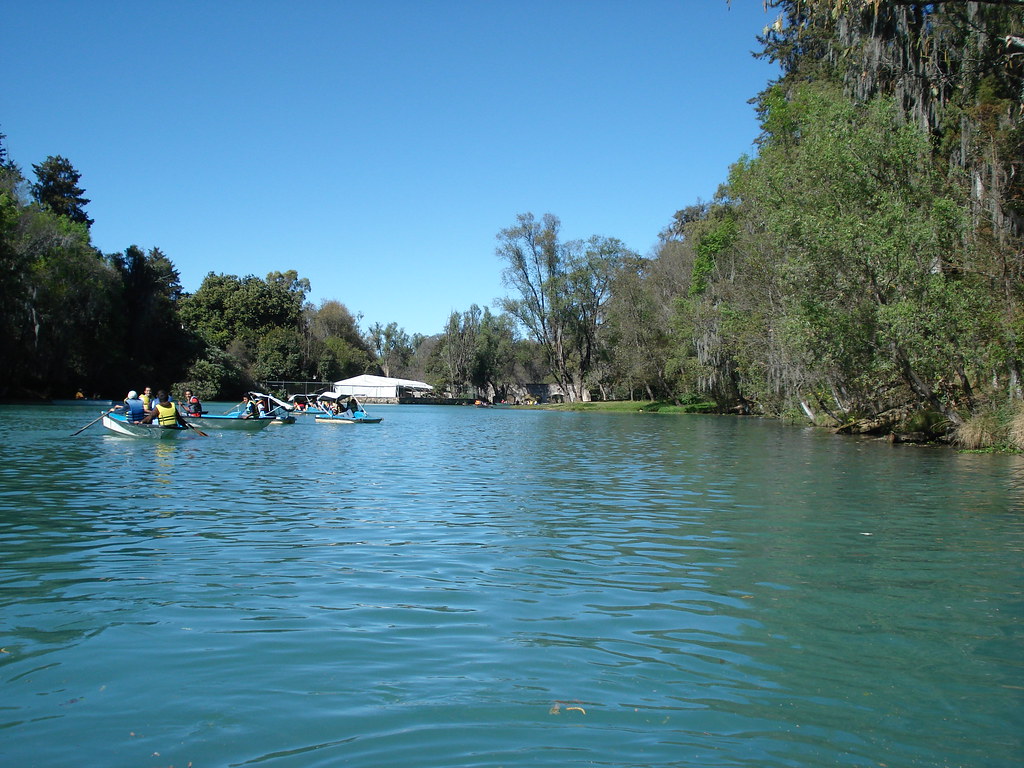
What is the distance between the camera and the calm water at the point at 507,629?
451 cm

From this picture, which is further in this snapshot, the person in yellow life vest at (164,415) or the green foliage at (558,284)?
the green foliage at (558,284)

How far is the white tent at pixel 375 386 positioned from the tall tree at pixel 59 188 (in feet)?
112

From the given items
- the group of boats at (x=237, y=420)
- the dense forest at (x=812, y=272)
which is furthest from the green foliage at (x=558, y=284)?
the group of boats at (x=237, y=420)

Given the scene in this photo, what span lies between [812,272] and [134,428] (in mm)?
22137

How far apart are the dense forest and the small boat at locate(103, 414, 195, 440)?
2060 cm

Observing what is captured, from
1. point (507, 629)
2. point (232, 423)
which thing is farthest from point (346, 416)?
point (507, 629)

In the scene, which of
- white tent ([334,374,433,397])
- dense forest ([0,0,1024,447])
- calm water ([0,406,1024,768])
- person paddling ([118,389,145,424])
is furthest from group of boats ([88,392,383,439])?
white tent ([334,374,433,397])

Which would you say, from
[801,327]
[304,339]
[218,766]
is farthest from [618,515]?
[304,339]

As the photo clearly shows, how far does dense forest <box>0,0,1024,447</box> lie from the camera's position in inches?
971

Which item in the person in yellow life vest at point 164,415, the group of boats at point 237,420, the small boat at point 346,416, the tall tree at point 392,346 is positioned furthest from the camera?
the tall tree at point 392,346

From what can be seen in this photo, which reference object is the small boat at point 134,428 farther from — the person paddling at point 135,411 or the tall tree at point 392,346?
the tall tree at point 392,346

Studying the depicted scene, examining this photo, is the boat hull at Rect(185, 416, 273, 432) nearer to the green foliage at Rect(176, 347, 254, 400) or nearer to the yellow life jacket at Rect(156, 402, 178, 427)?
the yellow life jacket at Rect(156, 402, 178, 427)

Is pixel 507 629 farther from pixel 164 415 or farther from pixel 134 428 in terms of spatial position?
pixel 164 415

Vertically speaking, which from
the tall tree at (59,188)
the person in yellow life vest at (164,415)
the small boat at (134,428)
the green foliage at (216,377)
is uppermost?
the tall tree at (59,188)
